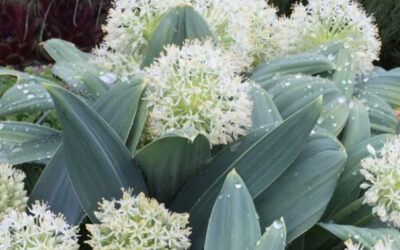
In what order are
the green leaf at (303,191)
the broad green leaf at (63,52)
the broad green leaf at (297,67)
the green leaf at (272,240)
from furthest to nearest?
the broad green leaf at (63,52) → the broad green leaf at (297,67) → the green leaf at (303,191) → the green leaf at (272,240)

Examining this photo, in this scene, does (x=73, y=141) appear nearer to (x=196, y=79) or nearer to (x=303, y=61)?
(x=196, y=79)

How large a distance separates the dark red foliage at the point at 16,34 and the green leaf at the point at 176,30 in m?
2.07

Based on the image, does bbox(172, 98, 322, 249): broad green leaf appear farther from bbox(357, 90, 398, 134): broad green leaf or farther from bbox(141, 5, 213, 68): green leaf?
bbox(357, 90, 398, 134): broad green leaf

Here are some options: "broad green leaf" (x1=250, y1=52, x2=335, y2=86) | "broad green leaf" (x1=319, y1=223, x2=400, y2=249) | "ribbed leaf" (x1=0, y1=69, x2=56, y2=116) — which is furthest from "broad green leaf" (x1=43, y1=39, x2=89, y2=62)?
"broad green leaf" (x1=319, y1=223, x2=400, y2=249)

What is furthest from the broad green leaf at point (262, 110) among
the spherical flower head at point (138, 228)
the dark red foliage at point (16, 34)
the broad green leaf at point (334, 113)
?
the dark red foliage at point (16, 34)

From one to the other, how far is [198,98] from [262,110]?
260 mm

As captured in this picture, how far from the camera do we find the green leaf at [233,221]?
2.74 feet

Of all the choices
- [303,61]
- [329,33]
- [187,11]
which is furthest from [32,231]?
[329,33]

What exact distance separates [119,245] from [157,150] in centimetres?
19

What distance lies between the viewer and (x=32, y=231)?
2.70ft

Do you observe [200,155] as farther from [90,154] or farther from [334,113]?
[334,113]

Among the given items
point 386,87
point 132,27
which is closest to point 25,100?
point 132,27

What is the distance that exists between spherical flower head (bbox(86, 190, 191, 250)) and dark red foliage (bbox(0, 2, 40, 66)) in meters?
2.40

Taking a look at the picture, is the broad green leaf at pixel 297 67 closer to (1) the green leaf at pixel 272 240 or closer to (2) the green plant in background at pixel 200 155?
(2) the green plant in background at pixel 200 155
